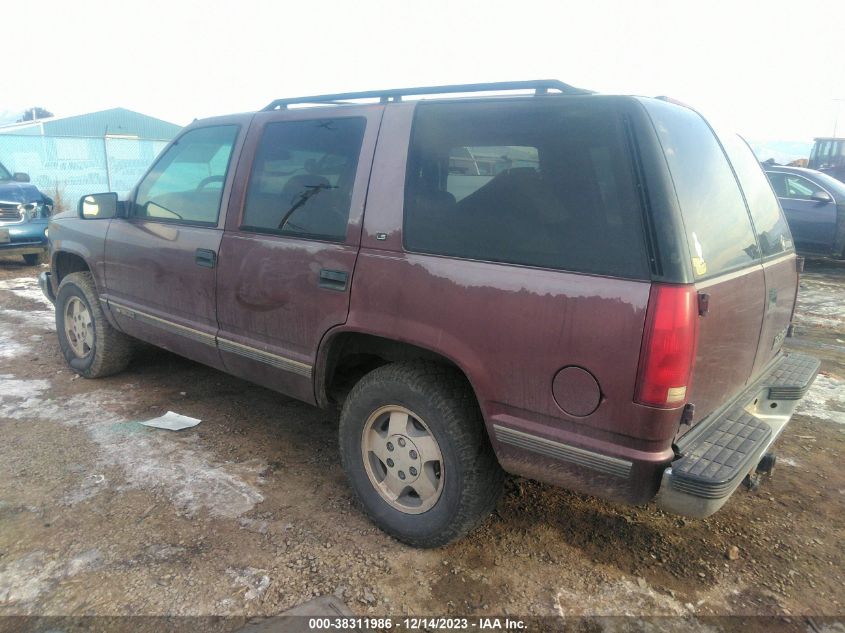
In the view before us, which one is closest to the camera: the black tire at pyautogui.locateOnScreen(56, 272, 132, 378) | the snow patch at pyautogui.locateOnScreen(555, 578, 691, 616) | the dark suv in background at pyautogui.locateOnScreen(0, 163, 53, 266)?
the snow patch at pyautogui.locateOnScreen(555, 578, 691, 616)

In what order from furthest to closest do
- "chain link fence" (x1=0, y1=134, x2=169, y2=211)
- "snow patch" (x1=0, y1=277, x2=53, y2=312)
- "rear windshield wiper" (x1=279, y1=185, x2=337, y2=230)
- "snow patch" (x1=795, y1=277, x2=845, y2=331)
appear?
"chain link fence" (x1=0, y1=134, x2=169, y2=211)
"snow patch" (x1=0, y1=277, x2=53, y2=312)
"snow patch" (x1=795, y1=277, x2=845, y2=331)
"rear windshield wiper" (x1=279, y1=185, x2=337, y2=230)

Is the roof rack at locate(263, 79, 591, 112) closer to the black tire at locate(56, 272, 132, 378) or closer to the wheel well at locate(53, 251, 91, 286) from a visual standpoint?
the black tire at locate(56, 272, 132, 378)

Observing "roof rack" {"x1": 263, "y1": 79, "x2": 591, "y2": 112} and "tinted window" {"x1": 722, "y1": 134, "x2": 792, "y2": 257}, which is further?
"tinted window" {"x1": 722, "y1": 134, "x2": 792, "y2": 257}

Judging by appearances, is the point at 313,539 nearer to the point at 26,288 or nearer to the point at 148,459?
the point at 148,459

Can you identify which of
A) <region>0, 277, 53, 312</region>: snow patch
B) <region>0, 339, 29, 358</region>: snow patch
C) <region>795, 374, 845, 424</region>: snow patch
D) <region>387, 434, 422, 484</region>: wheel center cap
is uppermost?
<region>387, 434, 422, 484</region>: wheel center cap

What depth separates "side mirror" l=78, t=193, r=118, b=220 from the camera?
406 centimetres

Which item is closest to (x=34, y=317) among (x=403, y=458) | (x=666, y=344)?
(x=403, y=458)

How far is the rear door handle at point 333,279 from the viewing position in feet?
9.19

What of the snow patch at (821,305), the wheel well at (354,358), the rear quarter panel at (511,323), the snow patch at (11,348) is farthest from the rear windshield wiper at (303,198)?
the snow patch at (821,305)

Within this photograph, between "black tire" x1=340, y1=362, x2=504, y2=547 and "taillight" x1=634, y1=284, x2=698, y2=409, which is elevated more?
"taillight" x1=634, y1=284, x2=698, y2=409

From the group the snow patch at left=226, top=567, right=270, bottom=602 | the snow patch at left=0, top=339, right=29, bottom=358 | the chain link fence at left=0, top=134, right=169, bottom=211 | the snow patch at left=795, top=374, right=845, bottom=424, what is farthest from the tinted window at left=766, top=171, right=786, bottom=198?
the chain link fence at left=0, top=134, right=169, bottom=211

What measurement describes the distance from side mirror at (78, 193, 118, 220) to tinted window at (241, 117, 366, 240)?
4.56 ft

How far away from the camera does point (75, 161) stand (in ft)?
52.2

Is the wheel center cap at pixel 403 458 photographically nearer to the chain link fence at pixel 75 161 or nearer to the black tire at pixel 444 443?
the black tire at pixel 444 443
